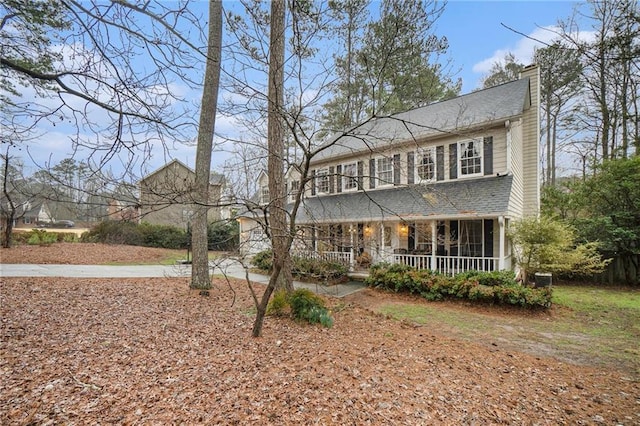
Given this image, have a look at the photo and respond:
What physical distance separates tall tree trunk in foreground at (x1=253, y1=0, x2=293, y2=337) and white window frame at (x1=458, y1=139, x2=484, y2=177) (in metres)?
6.83

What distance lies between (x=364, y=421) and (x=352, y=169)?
11.4 meters

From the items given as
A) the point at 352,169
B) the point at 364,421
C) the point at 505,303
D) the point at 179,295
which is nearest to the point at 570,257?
the point at 505,303

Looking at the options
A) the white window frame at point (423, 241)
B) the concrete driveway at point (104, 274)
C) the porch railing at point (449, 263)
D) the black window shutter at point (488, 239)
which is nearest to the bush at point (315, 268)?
the concrete driveway at point (104, 274)

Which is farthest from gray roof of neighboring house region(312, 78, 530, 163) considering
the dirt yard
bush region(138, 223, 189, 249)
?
bush region(138, 223, 189, 249)

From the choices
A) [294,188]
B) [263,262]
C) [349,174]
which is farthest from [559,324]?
[263,262]

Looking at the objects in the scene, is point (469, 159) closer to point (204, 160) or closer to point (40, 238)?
point (204, 160)

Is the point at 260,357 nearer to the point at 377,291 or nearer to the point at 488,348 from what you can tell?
the point at 488,348

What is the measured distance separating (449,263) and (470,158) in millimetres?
3712

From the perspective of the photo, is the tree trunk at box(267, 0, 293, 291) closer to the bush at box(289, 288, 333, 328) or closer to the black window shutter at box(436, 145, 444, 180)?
the bush at box(289, 288, 333, 328)

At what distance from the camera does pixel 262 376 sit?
3.51m

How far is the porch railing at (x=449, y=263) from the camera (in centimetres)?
959

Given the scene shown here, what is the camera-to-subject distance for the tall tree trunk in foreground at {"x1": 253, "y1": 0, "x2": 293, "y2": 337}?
451 cm

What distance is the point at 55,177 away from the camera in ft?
10.7

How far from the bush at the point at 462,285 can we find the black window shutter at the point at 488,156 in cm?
343
